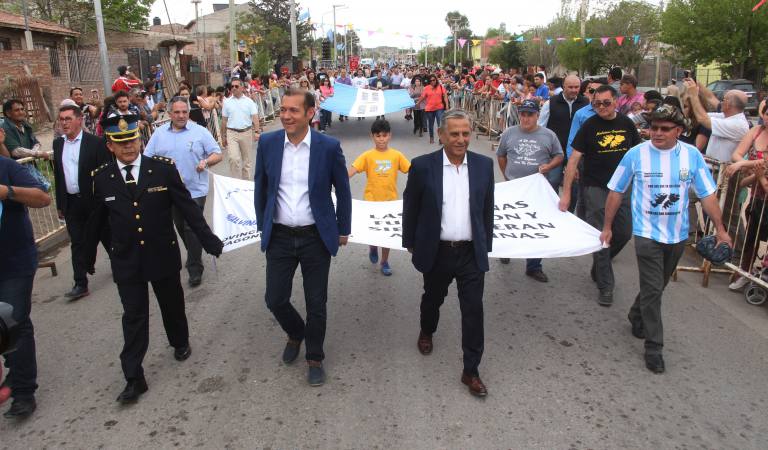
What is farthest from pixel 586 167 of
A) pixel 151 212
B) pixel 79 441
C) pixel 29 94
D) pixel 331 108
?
pixel 29 94

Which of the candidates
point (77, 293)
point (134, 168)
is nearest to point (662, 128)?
point (134, 168)

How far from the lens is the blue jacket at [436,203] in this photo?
3957 mm

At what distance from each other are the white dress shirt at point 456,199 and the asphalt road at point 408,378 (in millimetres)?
1117

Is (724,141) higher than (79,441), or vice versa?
(724,141)

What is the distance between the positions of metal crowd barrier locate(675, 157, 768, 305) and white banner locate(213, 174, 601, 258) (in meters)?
1.97

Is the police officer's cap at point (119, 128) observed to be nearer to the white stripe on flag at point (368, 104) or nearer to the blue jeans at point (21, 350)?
the blue jeans at point (21, 350)

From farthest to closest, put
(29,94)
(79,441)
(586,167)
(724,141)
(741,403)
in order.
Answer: (29,94)
(724,141)
(586,167)
(741,403)
(79,441)

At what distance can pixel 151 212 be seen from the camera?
4.09 m

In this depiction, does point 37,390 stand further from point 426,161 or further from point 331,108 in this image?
point 331,108

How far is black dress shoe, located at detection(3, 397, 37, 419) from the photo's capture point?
12.6ft

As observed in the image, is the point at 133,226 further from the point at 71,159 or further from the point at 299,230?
the point at 71,159

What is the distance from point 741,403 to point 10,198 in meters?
4.87

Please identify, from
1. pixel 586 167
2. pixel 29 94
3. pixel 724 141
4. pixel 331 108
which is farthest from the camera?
pixel 29 94

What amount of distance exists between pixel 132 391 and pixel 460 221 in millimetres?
2518
